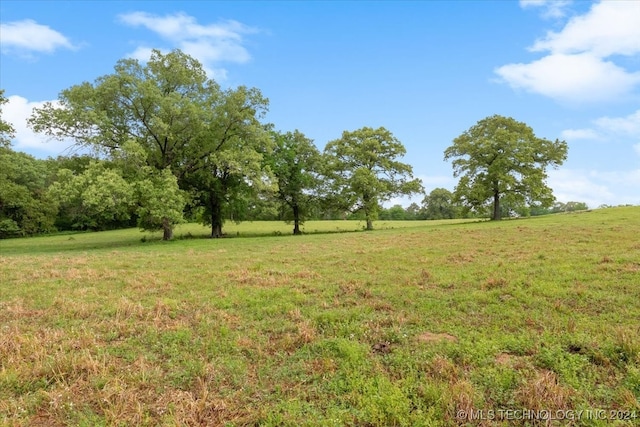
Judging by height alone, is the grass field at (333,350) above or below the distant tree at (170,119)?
below

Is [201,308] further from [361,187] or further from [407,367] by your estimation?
[361,187]

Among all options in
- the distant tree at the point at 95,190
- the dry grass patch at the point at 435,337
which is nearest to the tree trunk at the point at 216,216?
the distant tree at the point at 95,190

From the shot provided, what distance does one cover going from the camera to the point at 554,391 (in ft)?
15.0

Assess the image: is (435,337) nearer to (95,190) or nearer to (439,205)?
(95,190)

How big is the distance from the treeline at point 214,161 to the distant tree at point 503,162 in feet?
0.43

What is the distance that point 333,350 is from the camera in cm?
616

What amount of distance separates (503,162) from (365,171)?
17.0m

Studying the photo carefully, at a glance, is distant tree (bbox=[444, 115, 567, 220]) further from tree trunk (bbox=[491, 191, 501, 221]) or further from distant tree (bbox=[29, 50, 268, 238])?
distant tree (bbox=[29, 50, 268, 238])

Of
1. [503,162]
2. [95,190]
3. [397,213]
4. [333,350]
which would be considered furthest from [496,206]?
[397,213]

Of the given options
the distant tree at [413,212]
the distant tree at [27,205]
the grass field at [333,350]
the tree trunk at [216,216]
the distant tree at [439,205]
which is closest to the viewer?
the grass field at [333,350]

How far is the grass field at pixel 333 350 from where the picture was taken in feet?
14.8

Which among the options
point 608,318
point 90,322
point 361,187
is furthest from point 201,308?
point 361,187

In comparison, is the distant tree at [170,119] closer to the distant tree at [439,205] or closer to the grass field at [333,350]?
the grass field at [333,350]

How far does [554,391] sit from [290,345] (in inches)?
160
